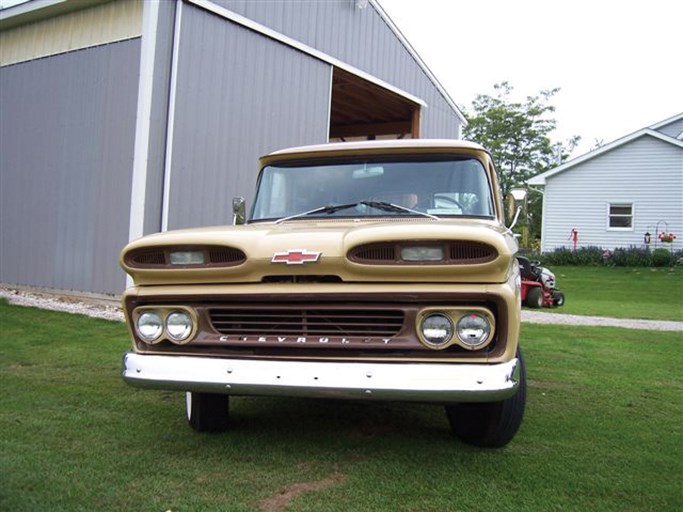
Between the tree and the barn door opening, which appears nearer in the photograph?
the barn door opening

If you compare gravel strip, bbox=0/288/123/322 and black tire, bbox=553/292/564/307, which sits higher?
black tire, bbox=553/292/564/307

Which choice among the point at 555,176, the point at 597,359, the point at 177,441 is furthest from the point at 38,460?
the point at 555,176

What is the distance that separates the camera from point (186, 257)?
296 centimetres

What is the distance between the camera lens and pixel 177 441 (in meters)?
3.48

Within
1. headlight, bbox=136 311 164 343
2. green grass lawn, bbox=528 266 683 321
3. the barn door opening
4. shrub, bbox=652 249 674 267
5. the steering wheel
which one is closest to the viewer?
headlight, bbox=136 311 164 343

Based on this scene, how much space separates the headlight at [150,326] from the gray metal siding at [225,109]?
5.38 metres

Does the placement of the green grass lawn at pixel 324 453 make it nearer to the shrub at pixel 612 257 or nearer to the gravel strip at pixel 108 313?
the gravel strip at pixel 108 313

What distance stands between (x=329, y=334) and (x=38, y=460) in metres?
1.66

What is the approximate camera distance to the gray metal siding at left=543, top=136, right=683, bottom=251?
68.3 feet

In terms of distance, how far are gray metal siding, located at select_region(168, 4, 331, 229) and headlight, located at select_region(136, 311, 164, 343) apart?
538 cm

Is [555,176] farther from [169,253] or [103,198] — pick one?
[169,253]

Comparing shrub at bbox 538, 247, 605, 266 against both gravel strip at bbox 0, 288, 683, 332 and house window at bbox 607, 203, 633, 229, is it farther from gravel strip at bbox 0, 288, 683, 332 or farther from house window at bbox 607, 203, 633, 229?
gravel strip at bbox 0, 288, 683, 332

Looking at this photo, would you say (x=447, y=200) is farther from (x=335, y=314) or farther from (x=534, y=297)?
(x=534, y=297)

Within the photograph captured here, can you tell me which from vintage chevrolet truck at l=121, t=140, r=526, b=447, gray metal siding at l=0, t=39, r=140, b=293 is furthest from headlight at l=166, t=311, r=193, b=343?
gray metal siding at l=0, t=39, r=140, b=293
